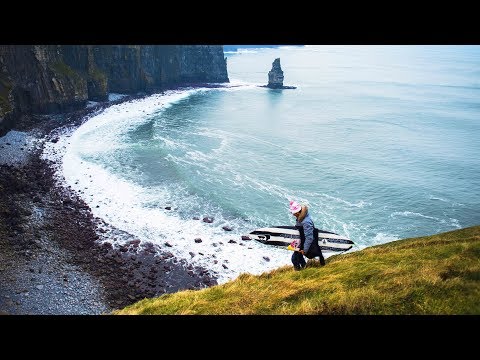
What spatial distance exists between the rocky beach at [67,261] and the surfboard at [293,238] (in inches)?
551

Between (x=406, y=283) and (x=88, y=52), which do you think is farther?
(x=88, y=52)

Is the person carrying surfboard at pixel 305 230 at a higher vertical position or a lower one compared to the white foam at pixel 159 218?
higher

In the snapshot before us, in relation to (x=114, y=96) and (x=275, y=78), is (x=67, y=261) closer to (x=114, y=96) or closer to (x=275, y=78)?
(x=114, y=96)

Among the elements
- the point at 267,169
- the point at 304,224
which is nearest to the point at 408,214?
the point at 267,169

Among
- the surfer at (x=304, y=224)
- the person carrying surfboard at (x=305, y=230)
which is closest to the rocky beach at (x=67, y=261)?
the person carrying surfboard at (x=305, y=230)

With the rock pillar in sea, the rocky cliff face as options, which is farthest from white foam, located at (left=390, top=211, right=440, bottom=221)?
the rock pillar in sea

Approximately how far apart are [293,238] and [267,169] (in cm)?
4135

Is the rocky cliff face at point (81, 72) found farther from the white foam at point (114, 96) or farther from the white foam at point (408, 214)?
the white foam at point (408, 214)

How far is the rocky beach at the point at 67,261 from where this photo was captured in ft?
87.6

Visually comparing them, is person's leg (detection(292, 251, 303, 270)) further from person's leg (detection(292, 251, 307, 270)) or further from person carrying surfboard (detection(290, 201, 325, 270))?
person carrying surfboard (detection(290, 201, 325, 270))

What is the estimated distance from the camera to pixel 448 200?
162 ft
